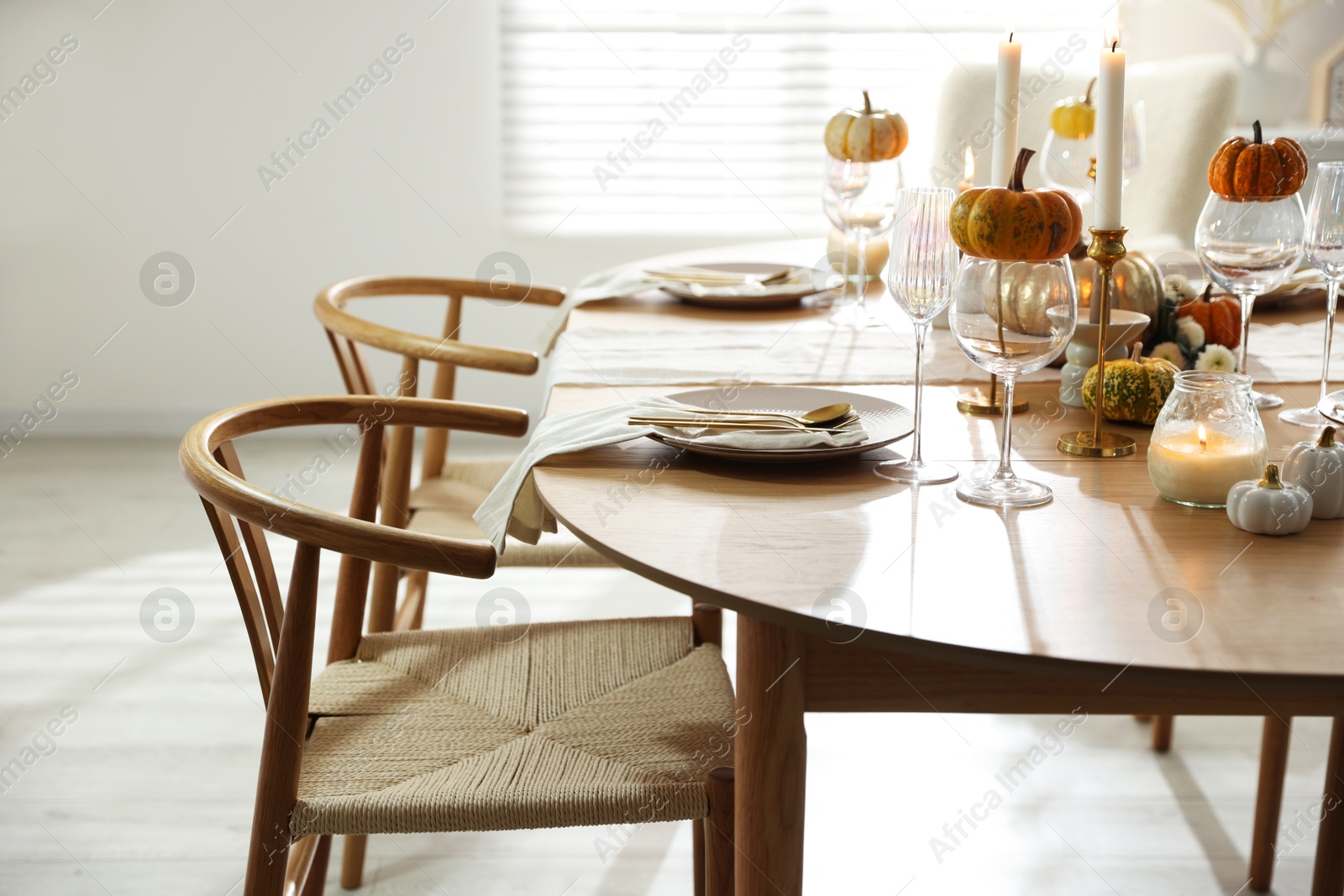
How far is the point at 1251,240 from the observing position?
3.75 feet

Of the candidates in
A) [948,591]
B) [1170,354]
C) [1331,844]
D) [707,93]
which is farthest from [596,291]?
[707,93]

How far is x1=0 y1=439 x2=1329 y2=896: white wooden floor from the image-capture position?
1.61 metres

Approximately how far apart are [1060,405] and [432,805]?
0.73m

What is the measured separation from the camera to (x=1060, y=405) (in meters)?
1.25

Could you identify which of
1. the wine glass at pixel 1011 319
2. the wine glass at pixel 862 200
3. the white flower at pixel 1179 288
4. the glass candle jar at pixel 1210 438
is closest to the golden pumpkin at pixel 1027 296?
the wine glass at pixel 1011 319

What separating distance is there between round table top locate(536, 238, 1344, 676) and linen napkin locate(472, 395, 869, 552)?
0.06ft

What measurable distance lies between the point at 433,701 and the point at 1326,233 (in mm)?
963

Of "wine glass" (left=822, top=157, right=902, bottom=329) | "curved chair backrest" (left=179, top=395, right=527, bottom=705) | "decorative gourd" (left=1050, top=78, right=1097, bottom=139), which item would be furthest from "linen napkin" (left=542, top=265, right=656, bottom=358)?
"decorative gourd" (left=1050, top=78, right=1097, bottom=139)

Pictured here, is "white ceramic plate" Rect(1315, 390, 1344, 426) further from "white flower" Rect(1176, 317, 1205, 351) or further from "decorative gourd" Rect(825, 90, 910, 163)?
"decorative gourd" Rect(825, 90, 910, 163)

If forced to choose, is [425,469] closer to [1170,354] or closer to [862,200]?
[862,200]

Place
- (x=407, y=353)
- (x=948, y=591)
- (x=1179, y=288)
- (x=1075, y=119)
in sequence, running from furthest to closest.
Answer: (x=1075, y=119) → (x=407, y=353) → (x=1179, y=288) → (x=948, y=591)

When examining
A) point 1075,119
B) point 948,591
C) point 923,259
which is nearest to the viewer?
point 948,591

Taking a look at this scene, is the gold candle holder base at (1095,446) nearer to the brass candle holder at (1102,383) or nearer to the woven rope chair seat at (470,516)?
the brass candle holder at (1102,383)

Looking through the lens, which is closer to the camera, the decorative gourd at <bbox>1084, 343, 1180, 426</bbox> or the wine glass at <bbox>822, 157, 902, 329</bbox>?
the decorative gourd at <bbox>1084, 343, 1180, 426</bbox>
